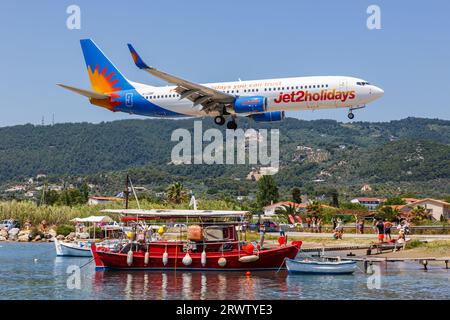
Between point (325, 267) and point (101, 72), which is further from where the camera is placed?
point (101, 72)

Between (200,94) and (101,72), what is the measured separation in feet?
45.3

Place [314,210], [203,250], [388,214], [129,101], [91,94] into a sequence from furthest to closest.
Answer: [388,214] < [314,210] < [129,101] < [91,94] < [203,250]

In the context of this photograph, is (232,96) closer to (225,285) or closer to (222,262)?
(222,262)

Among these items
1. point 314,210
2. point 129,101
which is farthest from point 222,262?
point 314,210

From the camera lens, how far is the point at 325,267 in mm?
50344

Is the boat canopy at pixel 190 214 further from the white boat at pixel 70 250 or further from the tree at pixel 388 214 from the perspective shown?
the tree at pixel 388 214

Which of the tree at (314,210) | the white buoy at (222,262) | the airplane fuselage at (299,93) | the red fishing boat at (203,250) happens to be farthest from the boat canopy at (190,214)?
the tree at (314,210)

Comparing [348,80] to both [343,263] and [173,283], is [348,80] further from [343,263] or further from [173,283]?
[173,283]

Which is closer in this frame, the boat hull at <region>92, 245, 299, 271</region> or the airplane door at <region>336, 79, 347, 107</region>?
the boat hull at <region>92, 245, 299, 271</region>

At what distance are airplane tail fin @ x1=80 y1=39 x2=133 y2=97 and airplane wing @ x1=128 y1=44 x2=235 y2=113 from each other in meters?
7.92

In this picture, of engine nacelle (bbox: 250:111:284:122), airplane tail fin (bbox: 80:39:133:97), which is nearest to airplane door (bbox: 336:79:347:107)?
engine nacelle (bbox: 250:111:284:122)

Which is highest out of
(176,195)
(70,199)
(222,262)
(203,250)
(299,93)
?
(299,93)

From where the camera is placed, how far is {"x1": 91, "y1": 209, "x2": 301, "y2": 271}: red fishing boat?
5247 centimetres

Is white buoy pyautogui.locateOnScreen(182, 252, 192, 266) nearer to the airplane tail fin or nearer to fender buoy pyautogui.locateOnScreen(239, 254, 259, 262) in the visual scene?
fender buoy pyautogui.locateOnScreen(239, 254, 259, 262)
